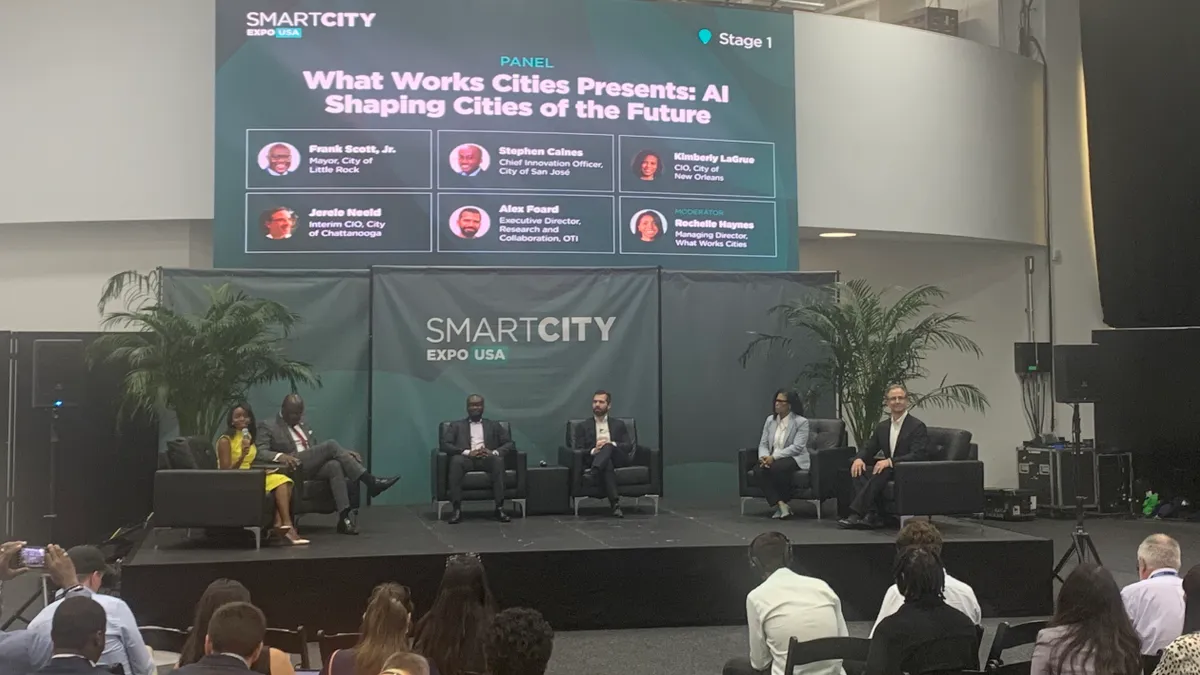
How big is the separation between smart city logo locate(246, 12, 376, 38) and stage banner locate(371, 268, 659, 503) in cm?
213

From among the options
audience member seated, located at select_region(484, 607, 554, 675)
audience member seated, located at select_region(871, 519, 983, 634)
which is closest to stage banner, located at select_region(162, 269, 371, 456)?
audience member seated, located at select_region(871, 519, 983, 634)

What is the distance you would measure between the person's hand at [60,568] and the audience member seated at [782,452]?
5405mm

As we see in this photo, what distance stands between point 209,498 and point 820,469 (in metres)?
4.30

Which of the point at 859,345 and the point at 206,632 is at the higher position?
the point at 859,345

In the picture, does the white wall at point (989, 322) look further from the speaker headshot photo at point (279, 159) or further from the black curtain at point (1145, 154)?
the speaker headshot photo at point (279, 159)

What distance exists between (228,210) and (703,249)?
4126 millimetres

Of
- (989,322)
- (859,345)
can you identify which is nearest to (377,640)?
(859,345)

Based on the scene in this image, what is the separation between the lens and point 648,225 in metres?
9.91

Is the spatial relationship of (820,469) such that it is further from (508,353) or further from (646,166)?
(646,166)

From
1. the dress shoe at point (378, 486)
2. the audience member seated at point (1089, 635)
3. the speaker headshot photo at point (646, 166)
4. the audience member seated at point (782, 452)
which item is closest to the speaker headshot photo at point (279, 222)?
the dress shoe at point (378, 486)

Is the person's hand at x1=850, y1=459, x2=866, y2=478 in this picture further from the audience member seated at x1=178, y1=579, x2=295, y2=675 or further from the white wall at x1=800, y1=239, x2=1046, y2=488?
the audience member seated at x1=178, y1=579, x2=295, y2=675

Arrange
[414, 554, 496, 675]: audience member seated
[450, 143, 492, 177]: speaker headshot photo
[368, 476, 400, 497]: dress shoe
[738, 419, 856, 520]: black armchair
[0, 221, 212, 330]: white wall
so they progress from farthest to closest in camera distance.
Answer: [0, 221, 212, 330]: white wall < [450, 143, 492, 177]: speaker headshot photo < [738, 419, 856, 520]: black armchair < [368, 476, 400, 497]: dress shoe < [414, 554, 496, 675]: audience member seated

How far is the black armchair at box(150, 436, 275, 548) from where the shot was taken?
667cm

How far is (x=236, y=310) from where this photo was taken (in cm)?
808
